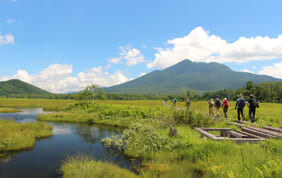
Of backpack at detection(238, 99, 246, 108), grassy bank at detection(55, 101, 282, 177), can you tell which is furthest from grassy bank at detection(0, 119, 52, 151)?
backpack at detection(238, 99, 246, 108)

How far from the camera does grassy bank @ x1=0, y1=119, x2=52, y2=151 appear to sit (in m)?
13.3

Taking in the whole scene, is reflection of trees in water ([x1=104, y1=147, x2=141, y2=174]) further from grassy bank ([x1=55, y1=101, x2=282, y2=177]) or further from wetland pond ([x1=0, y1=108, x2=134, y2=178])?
grassy bank ([x1=55, y1=101, x2=282, y2=177])

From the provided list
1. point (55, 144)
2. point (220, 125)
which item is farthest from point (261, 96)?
point (55, 144)

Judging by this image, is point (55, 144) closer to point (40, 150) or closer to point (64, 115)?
point (40, 150)

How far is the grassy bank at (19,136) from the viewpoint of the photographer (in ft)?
43.5

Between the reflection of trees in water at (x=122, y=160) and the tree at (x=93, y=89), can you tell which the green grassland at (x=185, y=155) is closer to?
the reflection of trees in water at (x=122, y=160)

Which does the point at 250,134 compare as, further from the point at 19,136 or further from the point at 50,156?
the point at 19,136

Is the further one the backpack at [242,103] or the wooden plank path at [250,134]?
the backpack at [242,103]

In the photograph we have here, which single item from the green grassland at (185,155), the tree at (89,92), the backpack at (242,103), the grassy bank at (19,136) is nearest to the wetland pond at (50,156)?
the grassy bank at (19,136)

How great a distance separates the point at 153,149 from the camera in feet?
37.0

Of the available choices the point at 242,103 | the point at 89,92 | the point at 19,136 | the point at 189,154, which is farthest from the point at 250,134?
the point at 89,92

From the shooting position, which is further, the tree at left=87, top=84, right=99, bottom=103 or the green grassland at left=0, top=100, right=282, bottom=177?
the tree at left=87, top=84, right=99, bottom=103

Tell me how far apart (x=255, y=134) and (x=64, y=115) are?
1147 inches

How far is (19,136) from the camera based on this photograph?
48.9ft
